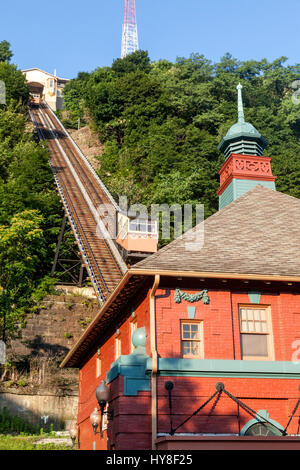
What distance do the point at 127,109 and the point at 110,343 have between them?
50.3 m

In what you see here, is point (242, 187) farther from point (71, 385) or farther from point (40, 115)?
point (40, 115)

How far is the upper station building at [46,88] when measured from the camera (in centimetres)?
11050

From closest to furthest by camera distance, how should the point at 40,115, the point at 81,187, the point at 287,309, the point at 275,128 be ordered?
the point at 287,309 < the point at 81,187 < the point at 275,128 < the point at 40,115

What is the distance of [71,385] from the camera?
29.1 m

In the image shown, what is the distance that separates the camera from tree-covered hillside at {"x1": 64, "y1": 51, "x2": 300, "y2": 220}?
4944 centimetres

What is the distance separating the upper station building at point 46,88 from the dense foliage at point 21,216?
42975 mm

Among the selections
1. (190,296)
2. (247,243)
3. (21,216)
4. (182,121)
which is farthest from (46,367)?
(182,121)

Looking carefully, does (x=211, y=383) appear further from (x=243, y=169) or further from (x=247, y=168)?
(x=247, y=168)

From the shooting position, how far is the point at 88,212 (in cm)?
4266

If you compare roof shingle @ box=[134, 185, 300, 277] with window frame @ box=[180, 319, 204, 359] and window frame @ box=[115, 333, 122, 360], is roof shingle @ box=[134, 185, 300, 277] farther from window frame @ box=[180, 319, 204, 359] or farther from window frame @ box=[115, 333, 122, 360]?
window frame @ box=[115, 333, 122, 360]

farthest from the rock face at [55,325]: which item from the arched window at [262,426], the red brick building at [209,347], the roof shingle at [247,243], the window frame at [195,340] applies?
the arched window at [262,426]

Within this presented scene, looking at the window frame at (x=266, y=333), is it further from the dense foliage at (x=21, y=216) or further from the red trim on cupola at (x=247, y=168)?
the dense foliage at (x=21, y=216)

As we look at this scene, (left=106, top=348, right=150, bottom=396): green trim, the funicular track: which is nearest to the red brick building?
(left=106, top=348, right=150, bottom=396): green trim
